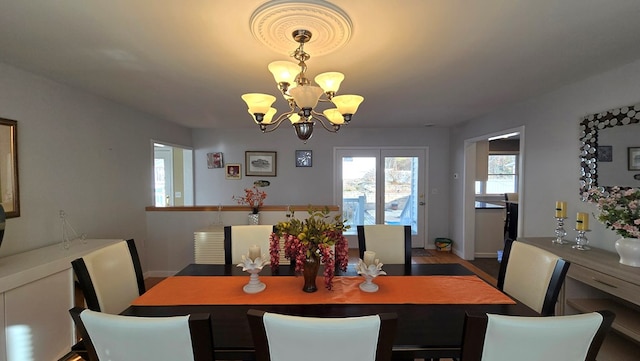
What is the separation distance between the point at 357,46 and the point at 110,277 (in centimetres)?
204

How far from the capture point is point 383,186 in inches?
201

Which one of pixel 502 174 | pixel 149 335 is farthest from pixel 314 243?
pixel 502 174

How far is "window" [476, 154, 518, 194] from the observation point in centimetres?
654

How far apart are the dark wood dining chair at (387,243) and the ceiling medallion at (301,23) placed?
1401mm

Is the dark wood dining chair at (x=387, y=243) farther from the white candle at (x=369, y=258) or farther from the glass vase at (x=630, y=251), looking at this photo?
the glass vase at (x=630, y=251)

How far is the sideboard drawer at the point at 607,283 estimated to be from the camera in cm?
173

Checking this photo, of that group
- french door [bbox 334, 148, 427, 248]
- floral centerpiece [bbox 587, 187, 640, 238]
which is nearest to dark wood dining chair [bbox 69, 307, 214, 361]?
floral centerpiece [bbox 587, 187, 640, 238]

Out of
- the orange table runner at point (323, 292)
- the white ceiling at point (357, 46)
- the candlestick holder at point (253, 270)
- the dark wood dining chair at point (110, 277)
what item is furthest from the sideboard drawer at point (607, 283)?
the dark wood dining chair at point (110, 277)

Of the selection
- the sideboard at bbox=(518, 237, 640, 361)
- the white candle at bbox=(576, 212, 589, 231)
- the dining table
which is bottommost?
the sideboard at bbox=(518, 237, 640, 361)

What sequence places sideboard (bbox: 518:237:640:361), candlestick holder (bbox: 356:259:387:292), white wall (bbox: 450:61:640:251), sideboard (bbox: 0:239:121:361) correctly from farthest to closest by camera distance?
white wall (bbox: 450:61:640:251) < sideboard (bbox: 518:237:640:361) < sideboard (bbox: 0:239:121:361) < candlestick holder (bbox: 356:259:387:292)

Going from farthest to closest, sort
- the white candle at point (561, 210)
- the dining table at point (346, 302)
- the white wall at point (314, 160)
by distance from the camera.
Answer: the white wall at point (314, 160)
the white candle at point (561, 210)
the dining table at point (346, 302)

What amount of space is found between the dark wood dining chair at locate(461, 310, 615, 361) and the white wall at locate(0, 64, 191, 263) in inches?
121

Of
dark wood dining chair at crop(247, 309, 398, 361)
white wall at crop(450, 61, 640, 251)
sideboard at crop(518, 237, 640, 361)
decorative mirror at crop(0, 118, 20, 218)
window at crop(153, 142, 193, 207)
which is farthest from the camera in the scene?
window at crop(153, 142, 193, 207)

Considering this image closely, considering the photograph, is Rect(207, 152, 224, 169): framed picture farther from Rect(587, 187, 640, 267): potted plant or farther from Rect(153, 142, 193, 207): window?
Rect(587, 187, 640, 267): potted plant
